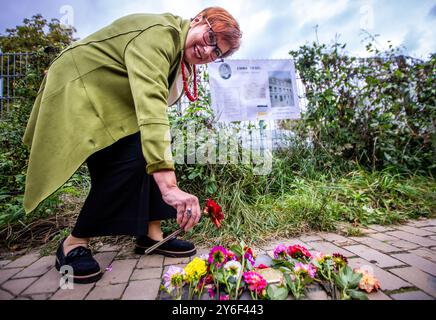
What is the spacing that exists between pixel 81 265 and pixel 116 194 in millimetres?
388

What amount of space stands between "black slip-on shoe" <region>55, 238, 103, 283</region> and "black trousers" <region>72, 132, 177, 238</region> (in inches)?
3.6

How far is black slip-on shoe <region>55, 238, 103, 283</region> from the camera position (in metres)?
1.16

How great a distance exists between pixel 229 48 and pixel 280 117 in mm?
1896

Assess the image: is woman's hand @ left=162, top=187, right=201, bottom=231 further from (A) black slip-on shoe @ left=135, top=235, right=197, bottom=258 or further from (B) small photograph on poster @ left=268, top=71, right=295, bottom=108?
(B) small photograph on poster @ left=268, top=71, right=295, bottom=108

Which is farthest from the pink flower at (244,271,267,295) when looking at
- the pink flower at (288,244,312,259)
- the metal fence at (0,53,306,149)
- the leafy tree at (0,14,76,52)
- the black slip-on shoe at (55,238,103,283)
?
the leafy tree at (0,14,76,52)

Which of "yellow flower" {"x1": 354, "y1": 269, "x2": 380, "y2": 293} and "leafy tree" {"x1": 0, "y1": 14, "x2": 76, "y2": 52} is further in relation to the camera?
"leafy tree" {"x1": 0, "y1": 14, "x2": 76, "y2": 52}

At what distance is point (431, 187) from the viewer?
8.67ft

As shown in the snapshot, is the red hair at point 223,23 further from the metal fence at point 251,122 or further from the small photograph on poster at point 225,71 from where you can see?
the small photograph on poster at point 225,71

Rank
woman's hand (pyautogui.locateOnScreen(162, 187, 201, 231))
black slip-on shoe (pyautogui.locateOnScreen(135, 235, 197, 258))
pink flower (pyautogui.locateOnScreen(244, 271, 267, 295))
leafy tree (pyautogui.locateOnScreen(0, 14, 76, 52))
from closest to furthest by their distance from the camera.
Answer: woman's hand (pyautogui.locateOnScreen(162, 187, 201, 231)) → pink flower (pyautogui.locateOnScreen(244, 271, 267, 295)) → black slip-on shoe (pyautogui.locateOnScreen(135, 235, 197, 258)) → leafy tree (pyautogui.locateOnScreen(0, 14, 76, 52))

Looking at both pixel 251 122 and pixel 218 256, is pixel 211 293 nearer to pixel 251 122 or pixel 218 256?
pixel 218 256

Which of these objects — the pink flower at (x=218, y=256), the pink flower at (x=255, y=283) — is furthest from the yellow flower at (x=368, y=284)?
the pink flower at (x=218, y=256)

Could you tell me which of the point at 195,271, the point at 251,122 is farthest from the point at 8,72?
the point at 195,271
